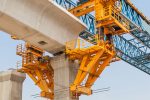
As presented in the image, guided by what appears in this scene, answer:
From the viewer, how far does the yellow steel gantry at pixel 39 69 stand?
2652cm

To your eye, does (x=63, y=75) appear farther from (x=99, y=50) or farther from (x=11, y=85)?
(x=11, y=85)

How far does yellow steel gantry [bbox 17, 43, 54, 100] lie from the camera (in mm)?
26516

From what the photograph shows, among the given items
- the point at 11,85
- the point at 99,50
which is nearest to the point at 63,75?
the point at 99,50

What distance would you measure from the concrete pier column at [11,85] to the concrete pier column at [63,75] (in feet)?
12.0

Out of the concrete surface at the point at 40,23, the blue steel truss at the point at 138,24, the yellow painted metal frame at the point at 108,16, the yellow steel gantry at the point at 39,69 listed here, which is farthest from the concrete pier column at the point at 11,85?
the blue steel truss at the point at 138,24

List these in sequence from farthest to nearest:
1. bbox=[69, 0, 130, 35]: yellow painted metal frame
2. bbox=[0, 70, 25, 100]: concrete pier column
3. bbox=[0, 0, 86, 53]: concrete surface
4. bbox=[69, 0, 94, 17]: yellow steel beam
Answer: bbox=[0, 70, 25, 100]: concrete pier column
bbox=[69, 0, 94, 17]: yellow steel beam
bbox=[69, 0, 130, 35]: yellow painted metal frame
bbox=[0, 0, 86, 53]: concrete surface

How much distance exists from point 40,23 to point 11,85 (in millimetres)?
6605

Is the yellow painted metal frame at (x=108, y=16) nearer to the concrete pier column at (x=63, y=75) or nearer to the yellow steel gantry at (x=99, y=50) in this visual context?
the yellow steel gantry at (x=99, y=50)

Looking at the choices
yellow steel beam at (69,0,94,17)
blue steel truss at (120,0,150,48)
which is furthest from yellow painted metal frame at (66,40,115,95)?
blue steel truss at (120,0,150,48)

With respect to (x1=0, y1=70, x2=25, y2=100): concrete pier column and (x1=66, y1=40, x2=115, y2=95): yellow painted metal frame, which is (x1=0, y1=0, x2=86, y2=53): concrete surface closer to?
(x1=66, y1=40, x2=115, y2=95): yellow painted metal frame

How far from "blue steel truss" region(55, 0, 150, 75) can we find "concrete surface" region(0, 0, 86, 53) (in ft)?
15.2

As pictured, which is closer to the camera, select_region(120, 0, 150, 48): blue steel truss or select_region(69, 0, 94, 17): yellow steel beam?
select_region(69, 0, 94, 17): yellow steel beam

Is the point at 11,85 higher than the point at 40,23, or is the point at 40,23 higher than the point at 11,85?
the point at 40,23

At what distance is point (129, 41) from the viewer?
3672 cm
